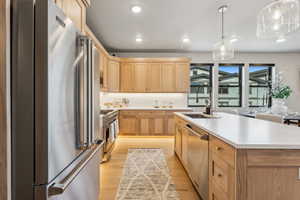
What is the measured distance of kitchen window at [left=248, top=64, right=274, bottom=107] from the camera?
6.36 meters

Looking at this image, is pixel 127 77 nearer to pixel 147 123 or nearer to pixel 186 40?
pixel 147 123

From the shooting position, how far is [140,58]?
584cm

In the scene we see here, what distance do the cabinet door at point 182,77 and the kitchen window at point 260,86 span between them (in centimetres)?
237

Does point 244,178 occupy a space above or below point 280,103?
below

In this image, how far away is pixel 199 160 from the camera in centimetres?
212

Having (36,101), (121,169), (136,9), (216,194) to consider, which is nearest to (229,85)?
(136,9)

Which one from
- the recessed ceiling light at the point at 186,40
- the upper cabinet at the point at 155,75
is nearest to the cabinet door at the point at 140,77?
the upper cabinet at the point at 155,75

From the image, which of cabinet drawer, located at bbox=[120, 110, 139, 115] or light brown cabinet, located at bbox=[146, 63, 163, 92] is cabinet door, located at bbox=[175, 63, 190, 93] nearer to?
light brown cabinet, located at bbox=[146, 63, 163, 92]

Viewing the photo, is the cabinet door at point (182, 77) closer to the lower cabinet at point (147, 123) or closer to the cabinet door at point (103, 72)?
the lower cabinet at point (147, 123)

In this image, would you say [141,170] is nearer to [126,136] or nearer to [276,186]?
[276,186]

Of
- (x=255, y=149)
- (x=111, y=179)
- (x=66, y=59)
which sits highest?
(x=66, y=59)

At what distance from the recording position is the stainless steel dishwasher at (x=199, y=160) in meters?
1.93

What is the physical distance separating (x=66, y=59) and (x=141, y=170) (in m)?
2.41

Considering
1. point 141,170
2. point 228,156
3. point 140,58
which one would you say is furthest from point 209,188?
point 140,58
